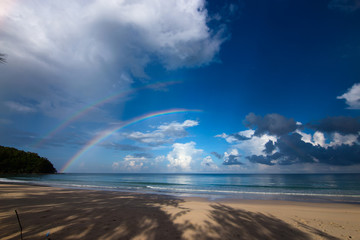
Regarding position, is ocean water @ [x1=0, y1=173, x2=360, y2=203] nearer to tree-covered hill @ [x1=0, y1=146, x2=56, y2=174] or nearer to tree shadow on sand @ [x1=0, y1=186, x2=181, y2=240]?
tree shadow on sand @ [x1=0, y1=186, x2=181, y2=240]

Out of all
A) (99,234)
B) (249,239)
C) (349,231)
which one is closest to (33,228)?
(99,234)

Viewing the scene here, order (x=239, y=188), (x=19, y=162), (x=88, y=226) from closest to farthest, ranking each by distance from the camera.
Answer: (x=88, y=226)
(x=239, y=188)
(x=19, y=162)

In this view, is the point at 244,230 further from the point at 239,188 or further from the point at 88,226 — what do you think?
the point at 239,188

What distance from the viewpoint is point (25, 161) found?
9725 centimetres

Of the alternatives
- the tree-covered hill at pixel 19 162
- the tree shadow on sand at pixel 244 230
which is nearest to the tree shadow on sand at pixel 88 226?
the tree shadow on sand at pixel 244 230

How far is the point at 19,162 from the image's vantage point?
302 ft

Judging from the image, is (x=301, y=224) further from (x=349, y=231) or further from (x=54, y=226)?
(x=54, y=226)

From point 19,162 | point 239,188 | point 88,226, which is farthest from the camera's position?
point 19,162

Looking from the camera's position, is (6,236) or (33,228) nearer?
(6,236)

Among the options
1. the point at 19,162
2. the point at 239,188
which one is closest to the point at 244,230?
the point at 239,188

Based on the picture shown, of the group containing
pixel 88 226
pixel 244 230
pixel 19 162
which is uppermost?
pixel 19 162

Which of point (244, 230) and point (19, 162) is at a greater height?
point (19, 162)

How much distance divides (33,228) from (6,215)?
10.2 feet

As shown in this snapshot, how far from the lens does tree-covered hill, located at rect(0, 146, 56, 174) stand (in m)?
85.3
